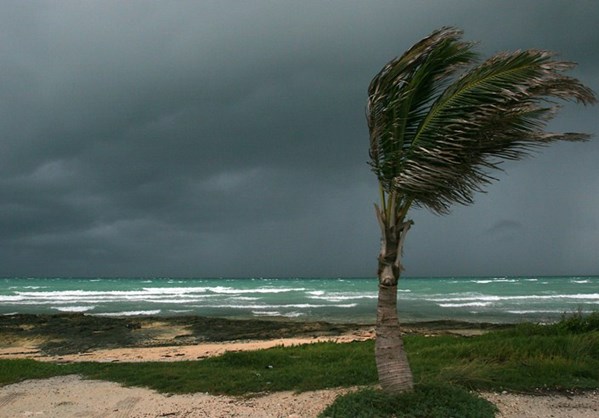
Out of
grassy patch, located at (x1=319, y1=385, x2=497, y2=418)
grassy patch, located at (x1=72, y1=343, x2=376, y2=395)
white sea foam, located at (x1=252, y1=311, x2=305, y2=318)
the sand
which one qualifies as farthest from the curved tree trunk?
white sea foam, located at (x1=252, y1=311, x2=305, y2=318)

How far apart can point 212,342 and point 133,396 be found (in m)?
12.5

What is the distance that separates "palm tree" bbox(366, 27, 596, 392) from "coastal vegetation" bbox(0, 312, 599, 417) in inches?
24.0

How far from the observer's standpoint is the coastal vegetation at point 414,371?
7590 mm

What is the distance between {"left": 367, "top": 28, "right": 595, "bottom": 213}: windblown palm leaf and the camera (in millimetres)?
7129

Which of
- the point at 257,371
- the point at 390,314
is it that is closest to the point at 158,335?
the point at 257,371

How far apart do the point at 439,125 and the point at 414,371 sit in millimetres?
5327

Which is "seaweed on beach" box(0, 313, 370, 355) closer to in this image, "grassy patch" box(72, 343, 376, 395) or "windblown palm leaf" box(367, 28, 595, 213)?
"grassy patch" box(72, 343, 376, 395)

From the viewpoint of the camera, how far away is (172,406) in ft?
30.8

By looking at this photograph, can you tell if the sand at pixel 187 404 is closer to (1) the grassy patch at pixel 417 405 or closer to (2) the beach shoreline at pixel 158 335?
(1) the grassy patch at pixel 417 405

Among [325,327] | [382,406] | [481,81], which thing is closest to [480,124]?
[481,81]

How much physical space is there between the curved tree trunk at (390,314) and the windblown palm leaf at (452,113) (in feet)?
1.33

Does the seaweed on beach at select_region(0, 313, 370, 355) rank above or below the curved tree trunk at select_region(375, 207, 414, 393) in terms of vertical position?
below

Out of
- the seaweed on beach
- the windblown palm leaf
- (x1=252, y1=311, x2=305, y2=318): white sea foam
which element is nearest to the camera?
the windblown palm leaf

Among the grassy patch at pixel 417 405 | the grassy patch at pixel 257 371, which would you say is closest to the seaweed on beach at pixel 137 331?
the grassy patch at pixel 257 371
